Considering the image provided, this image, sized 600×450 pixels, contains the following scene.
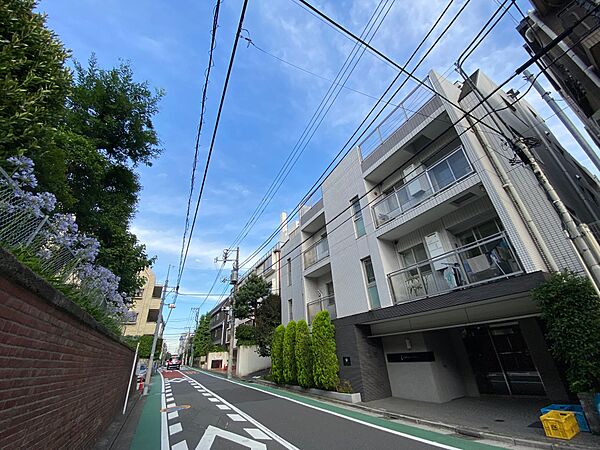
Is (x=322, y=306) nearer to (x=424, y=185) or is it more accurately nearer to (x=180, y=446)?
(x=424, y=185)

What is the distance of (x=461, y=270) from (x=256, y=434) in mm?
6368

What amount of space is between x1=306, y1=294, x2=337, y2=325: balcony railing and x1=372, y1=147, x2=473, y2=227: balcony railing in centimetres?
445

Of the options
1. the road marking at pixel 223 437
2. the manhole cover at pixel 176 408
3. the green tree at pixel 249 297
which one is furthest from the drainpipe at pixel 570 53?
the green tree at pixel 249 297

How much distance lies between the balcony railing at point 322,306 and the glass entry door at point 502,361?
5.12 meters

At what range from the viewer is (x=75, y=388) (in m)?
3.21

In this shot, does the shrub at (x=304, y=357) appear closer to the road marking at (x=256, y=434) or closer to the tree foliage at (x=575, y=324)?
the road marking at (x=256, y=434)

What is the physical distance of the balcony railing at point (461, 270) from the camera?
6402mm

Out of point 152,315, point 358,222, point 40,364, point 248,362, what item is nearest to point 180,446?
point 40,364

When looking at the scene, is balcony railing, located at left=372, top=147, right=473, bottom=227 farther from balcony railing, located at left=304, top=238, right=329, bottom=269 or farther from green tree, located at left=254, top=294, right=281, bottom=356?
green tree, located at left=254, top=294, right=281, bottom=356

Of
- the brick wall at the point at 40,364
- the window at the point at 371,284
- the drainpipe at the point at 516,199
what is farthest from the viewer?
the window at the point at 371,284

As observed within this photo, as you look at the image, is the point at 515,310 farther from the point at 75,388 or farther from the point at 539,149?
the point at 75,388

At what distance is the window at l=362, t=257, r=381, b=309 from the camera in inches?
372

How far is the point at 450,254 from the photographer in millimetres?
7246

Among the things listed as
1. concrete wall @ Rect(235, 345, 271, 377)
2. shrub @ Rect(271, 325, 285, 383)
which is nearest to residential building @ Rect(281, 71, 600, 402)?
shrub @ Rect(271, 325, 285, 383)
